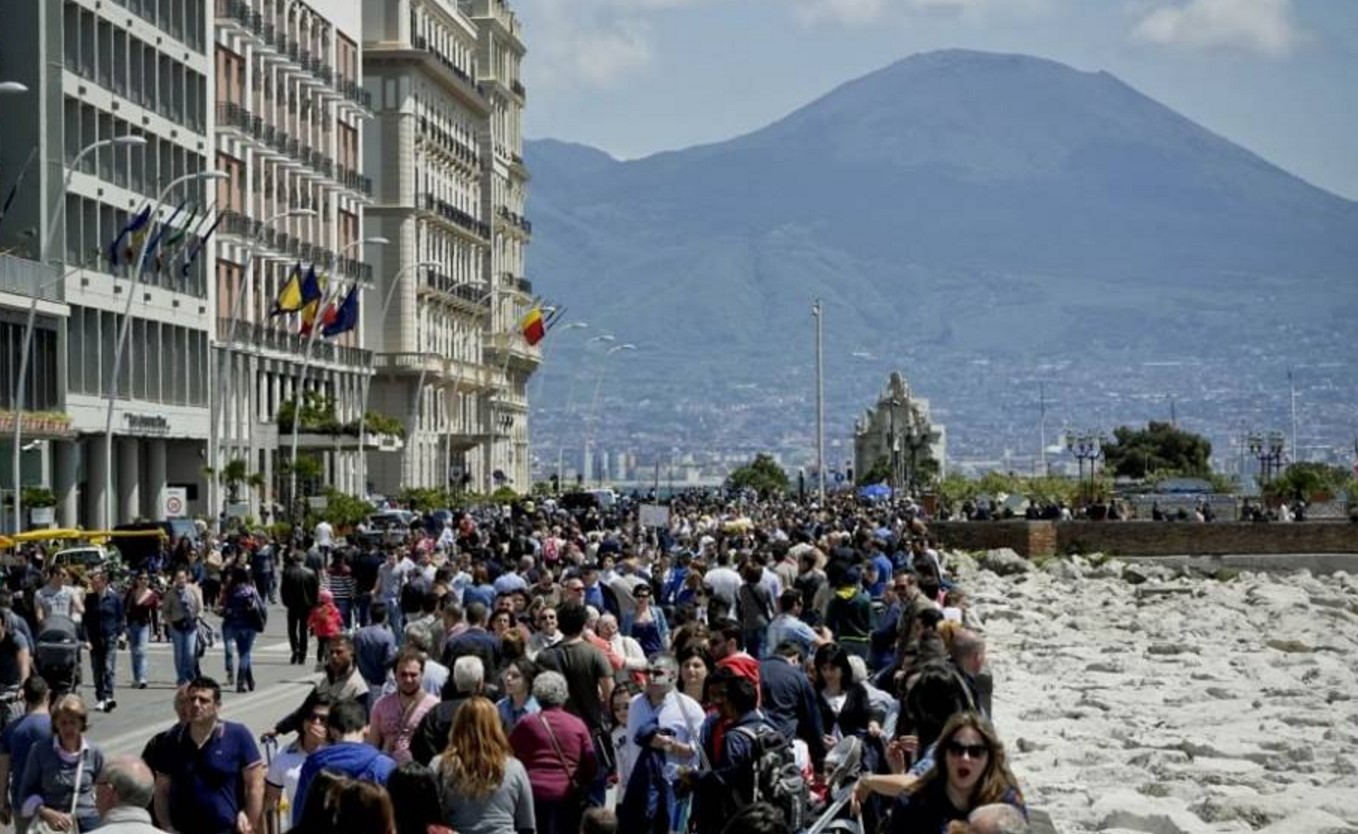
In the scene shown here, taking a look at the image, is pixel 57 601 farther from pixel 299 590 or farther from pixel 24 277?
pixel 24 277

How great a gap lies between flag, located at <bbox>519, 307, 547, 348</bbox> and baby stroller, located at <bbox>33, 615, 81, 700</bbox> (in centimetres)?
7906

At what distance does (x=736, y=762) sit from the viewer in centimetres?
1420

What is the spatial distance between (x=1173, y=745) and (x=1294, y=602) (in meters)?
38.2

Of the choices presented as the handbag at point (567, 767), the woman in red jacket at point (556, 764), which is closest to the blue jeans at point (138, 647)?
the woman in red jacket at point (556, 764)

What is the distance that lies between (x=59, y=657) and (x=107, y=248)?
47945 millimetres

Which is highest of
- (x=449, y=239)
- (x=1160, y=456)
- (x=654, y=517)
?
(x=449, y=239)

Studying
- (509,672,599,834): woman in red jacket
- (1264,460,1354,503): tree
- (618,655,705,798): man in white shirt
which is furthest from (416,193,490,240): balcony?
(509,672,599,834): woman in red jacket

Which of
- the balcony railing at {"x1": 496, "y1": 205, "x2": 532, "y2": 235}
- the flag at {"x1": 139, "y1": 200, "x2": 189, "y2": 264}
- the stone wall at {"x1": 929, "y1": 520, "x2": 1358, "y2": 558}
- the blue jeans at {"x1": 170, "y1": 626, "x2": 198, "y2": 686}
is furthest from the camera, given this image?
the balcony railing at {"x1": 496, "y1": 205, "x2": 532, "y2": 235}

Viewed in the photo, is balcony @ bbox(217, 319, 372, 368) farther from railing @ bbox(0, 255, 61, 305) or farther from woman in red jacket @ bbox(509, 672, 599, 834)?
woman in red jacket @ bbox(509, 672, 599, 834)

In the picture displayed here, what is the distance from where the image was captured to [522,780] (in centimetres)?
1334

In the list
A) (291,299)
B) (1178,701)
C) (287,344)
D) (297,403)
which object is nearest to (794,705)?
(1178,701)

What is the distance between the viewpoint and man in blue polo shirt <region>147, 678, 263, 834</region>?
1381 cm

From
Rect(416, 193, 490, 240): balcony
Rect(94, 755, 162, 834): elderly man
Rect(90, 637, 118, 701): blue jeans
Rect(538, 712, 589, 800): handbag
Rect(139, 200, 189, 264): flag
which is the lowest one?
Rect(90, 637, 118, 701): blue jeans

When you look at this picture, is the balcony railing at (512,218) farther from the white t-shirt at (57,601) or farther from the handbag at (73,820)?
the handbag at (73,820)
